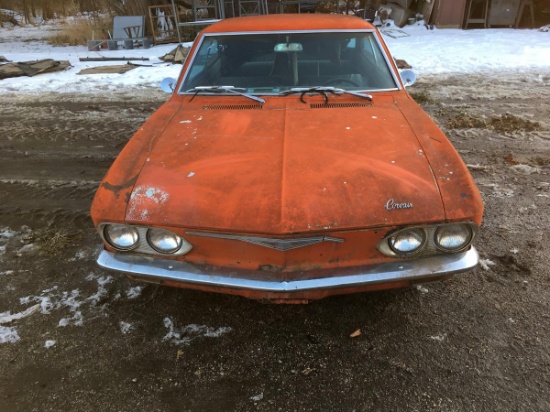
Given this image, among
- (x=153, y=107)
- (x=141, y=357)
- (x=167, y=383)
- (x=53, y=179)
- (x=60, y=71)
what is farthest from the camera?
(x=60, y=71)

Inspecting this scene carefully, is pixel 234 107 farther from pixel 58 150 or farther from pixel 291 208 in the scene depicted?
pixel 58 150

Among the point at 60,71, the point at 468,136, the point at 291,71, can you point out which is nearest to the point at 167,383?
the point at 291,71

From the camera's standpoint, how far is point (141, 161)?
251 cm

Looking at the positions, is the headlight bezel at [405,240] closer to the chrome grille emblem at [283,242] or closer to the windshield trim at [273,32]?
the chrome grille emblem at [283,242]

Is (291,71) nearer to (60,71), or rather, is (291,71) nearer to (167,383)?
(167,383)

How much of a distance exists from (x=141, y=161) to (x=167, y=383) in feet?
4.32

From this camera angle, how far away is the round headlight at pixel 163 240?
7.19ft

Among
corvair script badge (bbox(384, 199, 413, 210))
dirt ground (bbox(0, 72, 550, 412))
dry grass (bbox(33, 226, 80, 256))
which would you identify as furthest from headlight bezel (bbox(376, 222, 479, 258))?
dry grass (bbox(33, 226, 80, 256))

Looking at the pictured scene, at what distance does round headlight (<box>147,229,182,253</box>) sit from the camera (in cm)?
219

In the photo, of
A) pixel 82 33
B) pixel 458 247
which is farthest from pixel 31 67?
pixel 458 247

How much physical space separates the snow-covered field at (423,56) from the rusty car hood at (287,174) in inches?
248

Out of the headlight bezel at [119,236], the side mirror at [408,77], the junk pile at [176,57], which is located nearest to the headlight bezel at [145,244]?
the headlight bezel at [119,236]

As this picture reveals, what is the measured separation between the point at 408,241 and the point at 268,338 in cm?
105

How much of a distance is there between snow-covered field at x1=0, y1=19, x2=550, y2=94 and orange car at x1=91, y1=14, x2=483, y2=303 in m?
6.47
